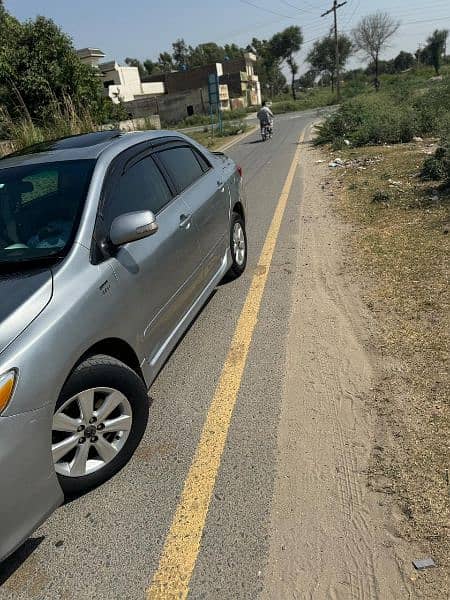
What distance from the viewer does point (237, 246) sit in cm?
546

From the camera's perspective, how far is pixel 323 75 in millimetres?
103125

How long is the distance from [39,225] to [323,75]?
112m

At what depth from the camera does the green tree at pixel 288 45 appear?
3620 inches

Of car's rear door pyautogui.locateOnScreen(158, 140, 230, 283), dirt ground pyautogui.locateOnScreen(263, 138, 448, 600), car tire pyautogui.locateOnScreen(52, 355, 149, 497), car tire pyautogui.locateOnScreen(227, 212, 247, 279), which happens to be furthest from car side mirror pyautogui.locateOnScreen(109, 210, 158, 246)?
car tire pyautogui.locateOnScreen(227, 212, 247, 279)

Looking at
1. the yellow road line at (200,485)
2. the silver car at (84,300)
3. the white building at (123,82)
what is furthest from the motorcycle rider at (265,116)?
the white building at (123,82)

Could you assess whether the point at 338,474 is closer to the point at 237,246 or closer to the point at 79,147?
the point at 79,147

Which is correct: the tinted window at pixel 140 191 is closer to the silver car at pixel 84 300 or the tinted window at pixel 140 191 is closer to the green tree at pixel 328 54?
the silver car at pixel 84 300

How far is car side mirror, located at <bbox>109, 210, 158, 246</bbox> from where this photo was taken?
276 cm

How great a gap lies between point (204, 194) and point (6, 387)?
283cm

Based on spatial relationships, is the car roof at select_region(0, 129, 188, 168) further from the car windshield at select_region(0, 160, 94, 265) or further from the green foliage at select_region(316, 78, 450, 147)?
the green foliage at select_region(316, 78, 450, 147)

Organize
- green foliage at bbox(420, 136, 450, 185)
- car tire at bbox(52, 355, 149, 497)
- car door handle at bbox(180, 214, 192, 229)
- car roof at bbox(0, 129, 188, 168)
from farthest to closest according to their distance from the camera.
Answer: green foliage at bbox(420, 136, 450, 185) < car door handle at bbox(180, 214, 192, 229) < car roof at bbox(0, 129, 188, 168) < car tire at bbox(52, 355, 149, 497)

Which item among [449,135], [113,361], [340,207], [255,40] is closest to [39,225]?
[113,361]

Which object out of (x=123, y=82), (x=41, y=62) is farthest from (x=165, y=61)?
(x=41, y=62)

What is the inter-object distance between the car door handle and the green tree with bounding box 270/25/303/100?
96.7 metres
